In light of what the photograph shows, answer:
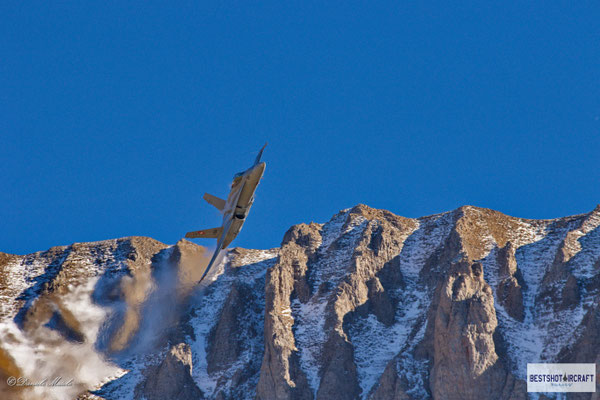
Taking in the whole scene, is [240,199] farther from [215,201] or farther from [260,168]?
[215,201]

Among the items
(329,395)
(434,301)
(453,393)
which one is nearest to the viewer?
(453,393)

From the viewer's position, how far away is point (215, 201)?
125125mm

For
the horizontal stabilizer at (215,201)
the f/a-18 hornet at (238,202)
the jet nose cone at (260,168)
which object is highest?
the horizontal stabilizer at (215,201)

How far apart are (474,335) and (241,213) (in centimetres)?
8008

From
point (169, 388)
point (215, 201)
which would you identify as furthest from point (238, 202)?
point (169, 388)

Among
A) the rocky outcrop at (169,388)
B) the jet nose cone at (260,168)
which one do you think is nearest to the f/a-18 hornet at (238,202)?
the jet nose cone at (260,168)

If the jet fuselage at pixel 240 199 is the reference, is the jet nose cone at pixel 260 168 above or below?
above

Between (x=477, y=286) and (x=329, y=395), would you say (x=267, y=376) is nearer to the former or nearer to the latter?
(x=329, y=395)

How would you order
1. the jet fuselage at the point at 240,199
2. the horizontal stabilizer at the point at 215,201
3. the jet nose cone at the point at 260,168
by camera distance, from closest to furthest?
the jet nose cone at the point at 260,168
the jet fuselage at the point at 240,199
the horizontal stabilizer at the point at 215,201

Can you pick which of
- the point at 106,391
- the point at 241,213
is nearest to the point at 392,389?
the point at 106,391

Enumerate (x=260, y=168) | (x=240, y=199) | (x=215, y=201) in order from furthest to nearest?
(x=215, y=201) < (x=240, y=199) < (x=260, y=168)

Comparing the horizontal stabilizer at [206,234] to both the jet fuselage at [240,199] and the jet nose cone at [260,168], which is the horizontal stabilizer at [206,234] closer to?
the jet fuselage at [240,199]

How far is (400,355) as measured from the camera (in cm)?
18662

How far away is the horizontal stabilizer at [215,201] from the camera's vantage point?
123363 mm
